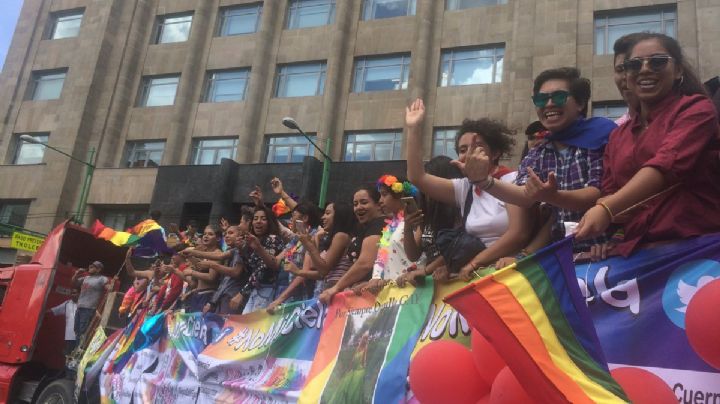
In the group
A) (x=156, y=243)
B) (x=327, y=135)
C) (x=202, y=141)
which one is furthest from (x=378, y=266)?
(x=202, y=141)

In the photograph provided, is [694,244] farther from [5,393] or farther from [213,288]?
[5,393]

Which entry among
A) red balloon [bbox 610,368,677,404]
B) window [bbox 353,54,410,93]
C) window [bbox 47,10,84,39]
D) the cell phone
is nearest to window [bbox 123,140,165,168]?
window [bbox 47,10,84,39]

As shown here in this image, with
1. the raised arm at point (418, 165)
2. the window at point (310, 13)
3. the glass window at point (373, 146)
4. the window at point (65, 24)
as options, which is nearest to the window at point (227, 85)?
the window at point (310, 13)

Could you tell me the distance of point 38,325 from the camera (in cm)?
739

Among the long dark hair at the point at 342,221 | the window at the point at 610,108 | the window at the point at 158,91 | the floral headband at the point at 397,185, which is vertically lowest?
the long dark hair at the point at 342,221

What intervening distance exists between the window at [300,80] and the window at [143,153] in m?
5.80

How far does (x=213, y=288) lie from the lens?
21.8 feet

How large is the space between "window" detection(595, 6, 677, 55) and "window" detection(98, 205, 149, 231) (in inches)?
720

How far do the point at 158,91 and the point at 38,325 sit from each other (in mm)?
19810

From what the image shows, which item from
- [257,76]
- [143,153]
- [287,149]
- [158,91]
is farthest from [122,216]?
[257,76]

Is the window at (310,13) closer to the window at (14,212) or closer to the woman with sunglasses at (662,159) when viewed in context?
the window at (14,212)

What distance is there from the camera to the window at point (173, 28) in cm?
2572

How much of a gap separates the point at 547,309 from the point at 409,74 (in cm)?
1959

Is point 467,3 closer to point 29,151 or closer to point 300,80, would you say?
point 300,80
